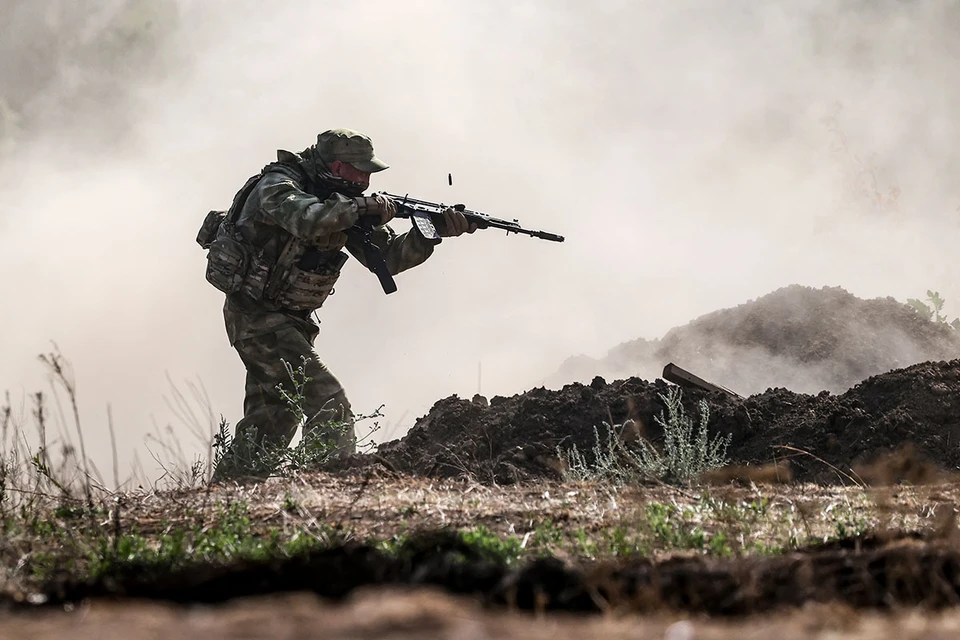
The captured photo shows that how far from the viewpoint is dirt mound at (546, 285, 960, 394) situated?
479 inches

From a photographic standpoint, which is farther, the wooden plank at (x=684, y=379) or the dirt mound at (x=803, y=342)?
the dirt mound at (x=803, y=342)

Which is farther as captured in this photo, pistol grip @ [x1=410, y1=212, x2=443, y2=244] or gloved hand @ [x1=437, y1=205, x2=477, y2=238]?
gloved hand @ [x1=437, y1=205, x2=477, y2=238]

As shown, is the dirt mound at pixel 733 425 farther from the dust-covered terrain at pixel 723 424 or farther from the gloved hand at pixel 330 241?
the gloved hand at pixel 330 241

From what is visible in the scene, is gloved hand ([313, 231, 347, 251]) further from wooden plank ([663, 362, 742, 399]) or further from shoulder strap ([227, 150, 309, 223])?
wooden plank ([663, 362, 742, 399])

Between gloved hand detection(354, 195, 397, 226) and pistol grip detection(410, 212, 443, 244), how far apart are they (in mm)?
336

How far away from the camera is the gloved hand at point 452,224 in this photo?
848 cm

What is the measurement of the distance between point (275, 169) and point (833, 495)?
15.3 feet

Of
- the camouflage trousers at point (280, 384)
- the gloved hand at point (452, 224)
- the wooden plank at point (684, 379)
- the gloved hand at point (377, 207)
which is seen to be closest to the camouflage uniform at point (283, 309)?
the camouflage trousers at point (280, 384)

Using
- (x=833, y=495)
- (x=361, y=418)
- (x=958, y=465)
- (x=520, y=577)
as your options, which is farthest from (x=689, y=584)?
(x=958, y=465)

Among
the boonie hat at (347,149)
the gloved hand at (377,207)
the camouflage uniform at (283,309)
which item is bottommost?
the camouflage uniform at (283,309)

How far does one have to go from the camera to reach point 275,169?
25.6 feet

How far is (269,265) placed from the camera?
300 inches

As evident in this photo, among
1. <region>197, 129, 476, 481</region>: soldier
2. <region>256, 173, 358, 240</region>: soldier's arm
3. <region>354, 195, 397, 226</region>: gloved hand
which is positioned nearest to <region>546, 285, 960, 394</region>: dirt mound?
<region>354, 195, 397, 226</region>: gloved hand

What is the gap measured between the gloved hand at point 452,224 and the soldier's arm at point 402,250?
22 cm
